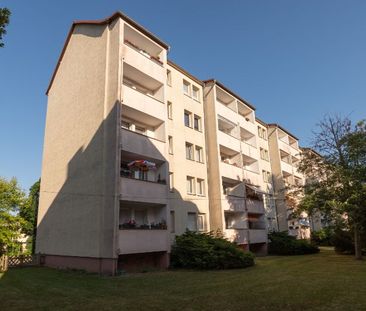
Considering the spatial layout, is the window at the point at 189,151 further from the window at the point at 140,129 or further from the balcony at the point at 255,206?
the balcony at the point at 255,206

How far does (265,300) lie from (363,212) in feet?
59.6

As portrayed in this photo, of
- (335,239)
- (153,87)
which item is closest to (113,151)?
(153,87)

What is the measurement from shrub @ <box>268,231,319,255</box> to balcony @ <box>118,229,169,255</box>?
1896 centimetres

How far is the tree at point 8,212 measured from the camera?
24469 millimetres

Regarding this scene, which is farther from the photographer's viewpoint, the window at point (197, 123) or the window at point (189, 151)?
the window at point (197, 123)

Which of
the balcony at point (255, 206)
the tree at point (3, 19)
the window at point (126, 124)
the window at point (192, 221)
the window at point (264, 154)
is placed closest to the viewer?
the tree at point (3, 19)

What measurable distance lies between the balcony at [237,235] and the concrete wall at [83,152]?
45.5ft

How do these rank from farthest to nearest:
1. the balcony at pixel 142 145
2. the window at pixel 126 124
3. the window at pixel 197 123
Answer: the window at pixel 197 123, the window at pixel 126 124, the balcony at pixel 142 145

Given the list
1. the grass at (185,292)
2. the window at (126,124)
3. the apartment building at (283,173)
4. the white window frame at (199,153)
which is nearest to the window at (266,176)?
the apartment building at (283,173)

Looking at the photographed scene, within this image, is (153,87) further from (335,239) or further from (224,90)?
(335,239)

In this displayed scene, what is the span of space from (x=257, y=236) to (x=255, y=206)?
348cm

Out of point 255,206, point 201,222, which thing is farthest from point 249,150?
point 201,222

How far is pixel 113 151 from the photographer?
22031 millimetres

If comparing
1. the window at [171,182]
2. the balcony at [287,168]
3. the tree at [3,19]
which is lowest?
the window at [171,182]
